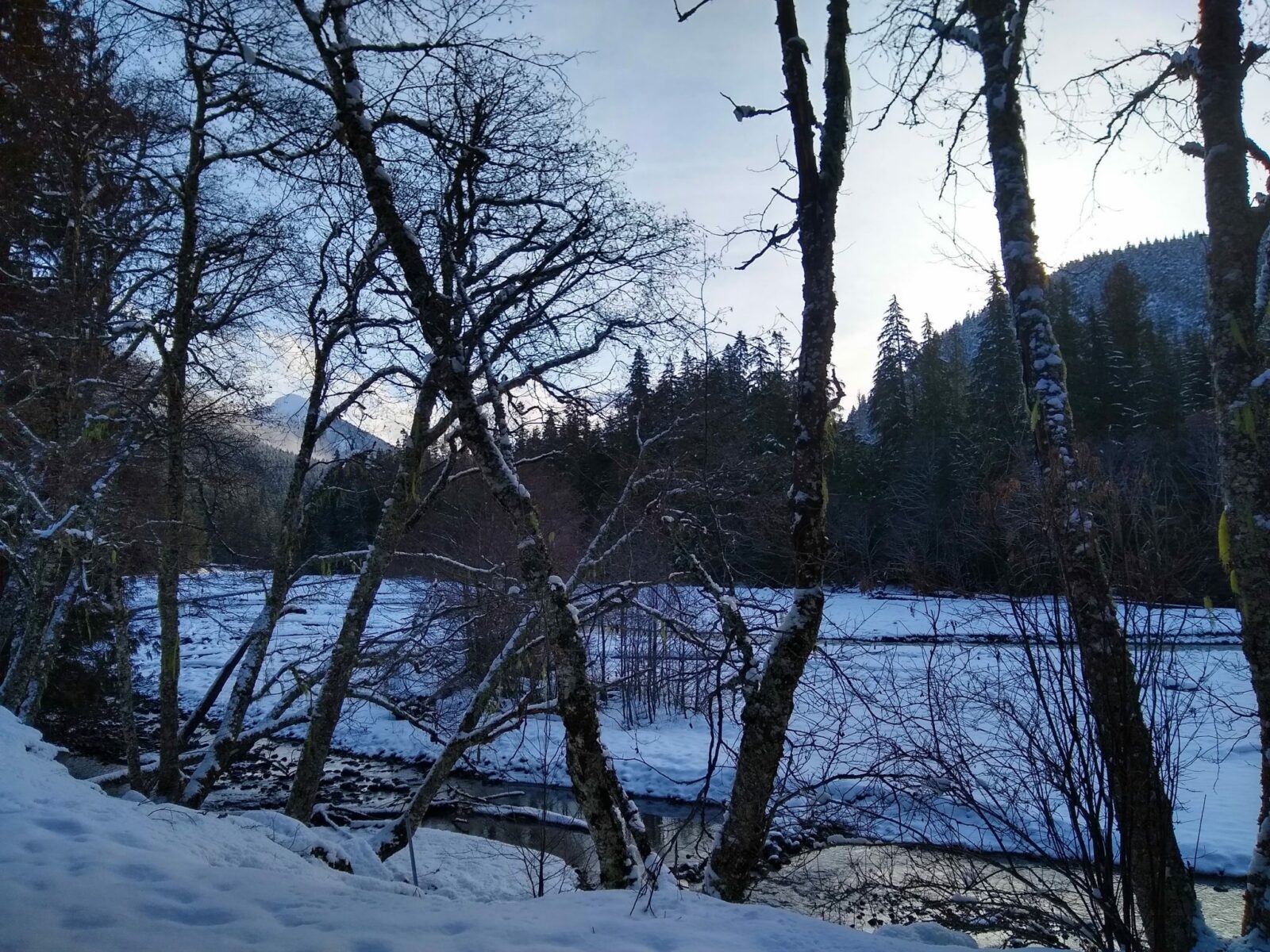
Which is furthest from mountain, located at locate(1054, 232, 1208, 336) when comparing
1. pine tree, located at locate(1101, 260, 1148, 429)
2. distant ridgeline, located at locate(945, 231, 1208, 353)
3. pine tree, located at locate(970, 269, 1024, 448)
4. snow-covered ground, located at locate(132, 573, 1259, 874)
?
snow-covered ground, located at locate(132, 573, 1259, 874)

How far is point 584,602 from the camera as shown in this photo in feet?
35.6

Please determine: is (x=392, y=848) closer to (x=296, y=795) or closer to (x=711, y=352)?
(x=296, y=795)

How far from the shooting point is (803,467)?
15.2ft

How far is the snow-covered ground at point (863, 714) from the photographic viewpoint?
4.86 meters

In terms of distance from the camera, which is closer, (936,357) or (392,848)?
(392,848)

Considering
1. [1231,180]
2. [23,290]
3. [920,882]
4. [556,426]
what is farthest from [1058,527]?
[23,290]

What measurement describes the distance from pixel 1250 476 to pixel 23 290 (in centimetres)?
1305

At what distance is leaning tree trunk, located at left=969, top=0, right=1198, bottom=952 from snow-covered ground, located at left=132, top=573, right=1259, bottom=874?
0.96 feet

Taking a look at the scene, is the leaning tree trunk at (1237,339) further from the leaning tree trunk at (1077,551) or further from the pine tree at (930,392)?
the pine tree at (930,392)

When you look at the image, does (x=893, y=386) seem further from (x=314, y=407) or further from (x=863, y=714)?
(x=314, y=407)

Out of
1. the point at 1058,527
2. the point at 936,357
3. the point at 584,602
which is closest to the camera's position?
the point at 1058,527

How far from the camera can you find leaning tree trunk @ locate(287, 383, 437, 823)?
734 cm

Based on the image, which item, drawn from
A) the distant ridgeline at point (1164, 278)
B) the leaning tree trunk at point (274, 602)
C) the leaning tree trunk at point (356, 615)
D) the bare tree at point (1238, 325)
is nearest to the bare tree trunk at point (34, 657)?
the leaning tree trunk at point (274, 602)

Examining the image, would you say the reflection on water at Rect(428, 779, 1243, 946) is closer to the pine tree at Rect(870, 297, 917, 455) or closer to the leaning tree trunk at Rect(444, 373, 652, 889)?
the leaning tree trunk at Rect(444, 373, 652, 889)
